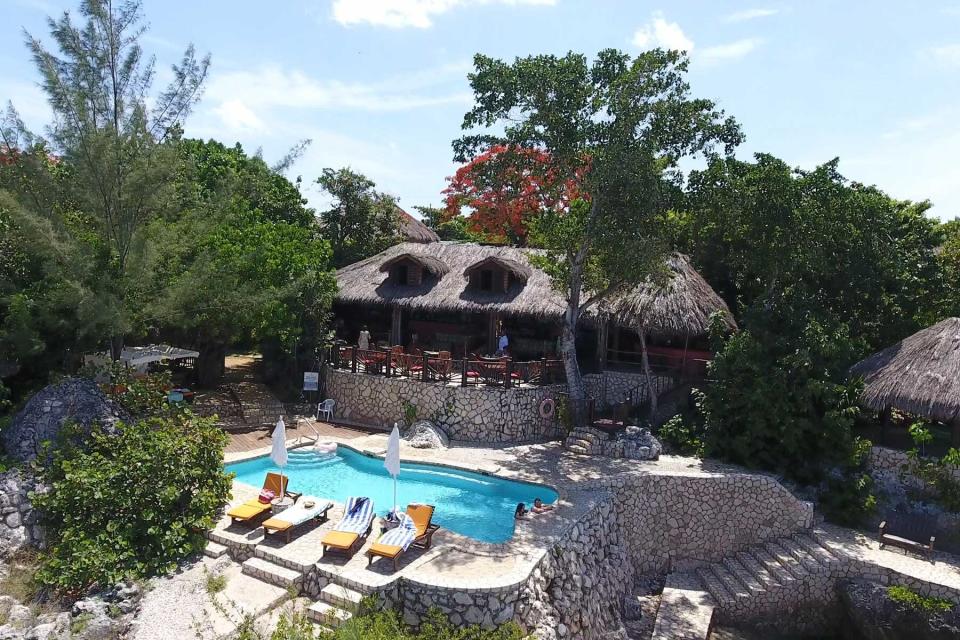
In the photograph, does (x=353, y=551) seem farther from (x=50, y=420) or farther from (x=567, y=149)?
(x=567, y=149)

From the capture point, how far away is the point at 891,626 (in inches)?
485

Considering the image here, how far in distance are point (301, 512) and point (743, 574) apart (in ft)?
33.5

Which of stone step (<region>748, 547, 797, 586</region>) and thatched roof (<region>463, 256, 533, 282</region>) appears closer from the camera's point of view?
stone step (<region>748, 547, 797, 586</region>)

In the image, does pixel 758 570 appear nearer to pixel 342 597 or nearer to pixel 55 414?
pixel 342 597

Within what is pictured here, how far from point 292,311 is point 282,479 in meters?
7.66

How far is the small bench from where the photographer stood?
13234 millimetres

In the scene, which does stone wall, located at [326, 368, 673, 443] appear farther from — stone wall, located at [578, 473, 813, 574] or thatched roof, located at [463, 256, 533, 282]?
thatched roof, located at [463, 256, 533, 282]

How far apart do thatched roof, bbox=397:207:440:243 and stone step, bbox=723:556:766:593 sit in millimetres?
20128

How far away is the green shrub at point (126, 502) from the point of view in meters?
9.81

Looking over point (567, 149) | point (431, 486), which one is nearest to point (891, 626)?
point (431, 486)

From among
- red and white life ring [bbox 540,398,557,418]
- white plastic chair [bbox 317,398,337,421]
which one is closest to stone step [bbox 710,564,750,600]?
red and white life ring [bbox 540,398,557,418]

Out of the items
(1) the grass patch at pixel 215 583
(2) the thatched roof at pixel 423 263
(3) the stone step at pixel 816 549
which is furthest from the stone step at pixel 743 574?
(2) the thatched roof at pixel 423 263

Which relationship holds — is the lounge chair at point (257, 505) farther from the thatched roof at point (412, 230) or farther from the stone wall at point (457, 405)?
the thatched roof at point (412, 230)

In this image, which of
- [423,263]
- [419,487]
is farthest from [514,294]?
[419,487]
